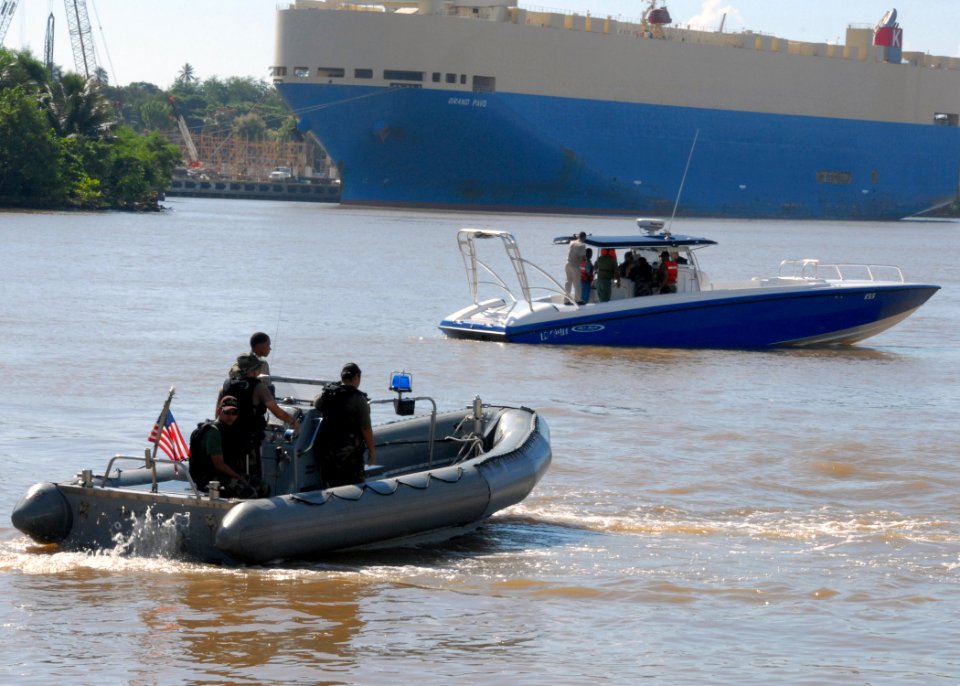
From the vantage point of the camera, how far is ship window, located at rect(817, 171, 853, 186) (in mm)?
86250

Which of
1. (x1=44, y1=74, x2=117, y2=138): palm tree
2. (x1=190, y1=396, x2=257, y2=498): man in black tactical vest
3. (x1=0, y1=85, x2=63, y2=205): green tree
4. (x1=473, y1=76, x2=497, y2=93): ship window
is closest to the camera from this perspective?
(x1=190, y1=396, x2=257, y2=498): man in black tactical vest

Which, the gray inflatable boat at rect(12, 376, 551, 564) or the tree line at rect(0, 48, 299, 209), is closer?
the gray inflatable boat at rect(12, 376, 551, 564)

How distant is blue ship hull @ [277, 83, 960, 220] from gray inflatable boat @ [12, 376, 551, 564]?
6327cm

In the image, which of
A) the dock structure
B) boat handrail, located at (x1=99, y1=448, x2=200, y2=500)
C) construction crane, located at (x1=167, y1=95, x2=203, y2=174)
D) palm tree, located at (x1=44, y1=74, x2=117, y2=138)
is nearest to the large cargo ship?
palm tree, located at (x1=44, y1=74, x2=117, y2=138)

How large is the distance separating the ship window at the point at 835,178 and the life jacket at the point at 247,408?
80650 mm

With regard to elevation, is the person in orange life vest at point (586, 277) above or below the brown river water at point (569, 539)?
above

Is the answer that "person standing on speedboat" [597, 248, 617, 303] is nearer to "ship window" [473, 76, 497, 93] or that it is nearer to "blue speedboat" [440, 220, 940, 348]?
"blue speedboat" [440, 220, 940, 348]

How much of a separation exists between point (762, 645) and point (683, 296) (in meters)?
12.2

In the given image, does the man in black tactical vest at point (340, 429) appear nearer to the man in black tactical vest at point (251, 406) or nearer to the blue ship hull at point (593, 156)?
the man in black tactical vest at point (251, 406)

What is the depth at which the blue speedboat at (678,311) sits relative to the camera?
1919 centimetres

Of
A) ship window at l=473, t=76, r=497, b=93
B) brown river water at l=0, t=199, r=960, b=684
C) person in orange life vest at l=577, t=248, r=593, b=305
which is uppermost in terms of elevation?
ship window at l=473, t=76, r=497, b=93

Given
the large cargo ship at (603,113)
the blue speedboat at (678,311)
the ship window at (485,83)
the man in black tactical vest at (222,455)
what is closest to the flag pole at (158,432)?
the man in black tactical vest at (222,455)

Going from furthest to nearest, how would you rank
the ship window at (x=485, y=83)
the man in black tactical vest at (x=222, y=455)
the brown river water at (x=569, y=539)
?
the ship window at (x=485, y=83) < the man in black tactical vest at (x=222, y=455) < the brown river water at (x=569, y=539)

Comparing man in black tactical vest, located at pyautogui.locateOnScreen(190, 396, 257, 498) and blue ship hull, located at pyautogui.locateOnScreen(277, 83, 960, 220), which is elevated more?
blue ship hull, located at pyautogui.locateOnScreen(277, 83, 960, 220)
